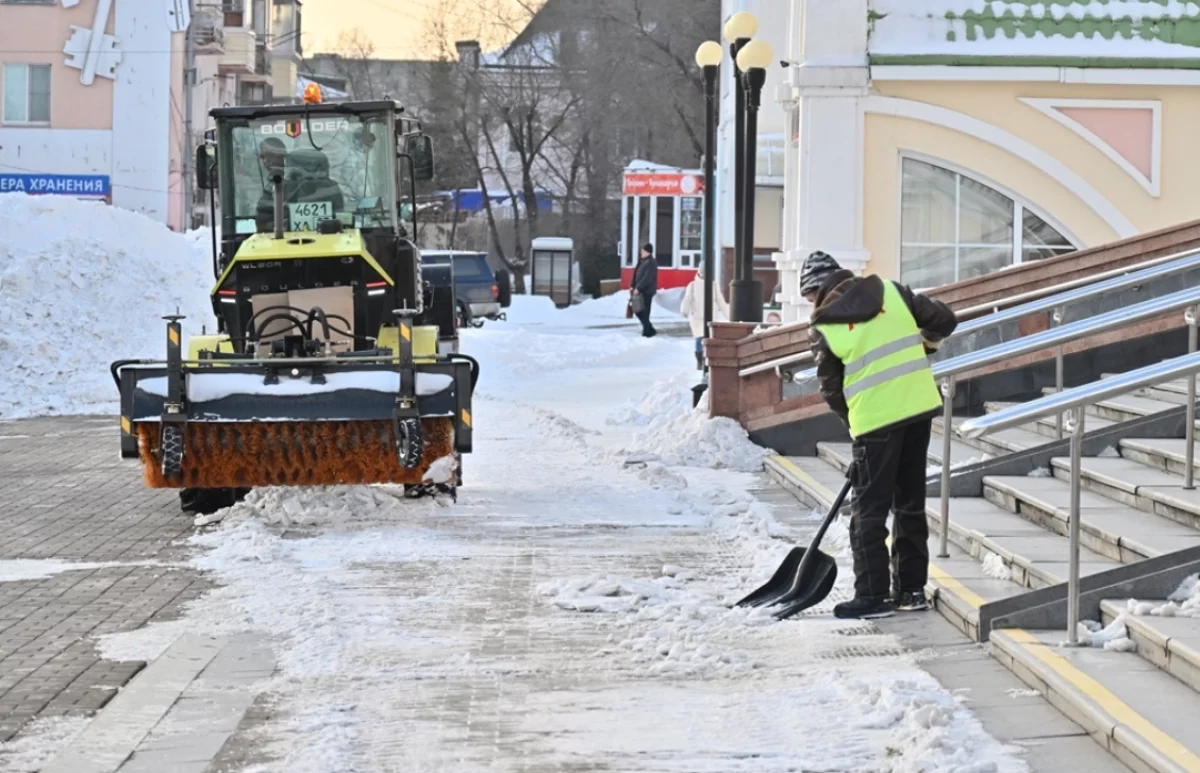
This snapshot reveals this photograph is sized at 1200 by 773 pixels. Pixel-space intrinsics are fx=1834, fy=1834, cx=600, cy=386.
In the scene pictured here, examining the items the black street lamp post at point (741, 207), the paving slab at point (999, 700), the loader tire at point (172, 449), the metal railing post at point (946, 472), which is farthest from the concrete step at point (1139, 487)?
the black street lamp post at point (741, 207)

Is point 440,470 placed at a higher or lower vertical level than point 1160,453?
lower

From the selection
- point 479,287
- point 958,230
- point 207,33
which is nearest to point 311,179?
point 958,230

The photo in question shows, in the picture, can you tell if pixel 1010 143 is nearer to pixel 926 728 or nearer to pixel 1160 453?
pixel 1160 453

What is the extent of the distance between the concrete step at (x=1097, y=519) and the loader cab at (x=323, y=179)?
5.09m

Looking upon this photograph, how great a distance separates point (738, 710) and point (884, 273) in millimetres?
12308

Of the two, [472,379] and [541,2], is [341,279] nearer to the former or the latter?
[472,379]

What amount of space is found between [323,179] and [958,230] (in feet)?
24.6

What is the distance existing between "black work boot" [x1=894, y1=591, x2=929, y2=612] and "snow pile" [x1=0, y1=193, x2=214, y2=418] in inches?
618

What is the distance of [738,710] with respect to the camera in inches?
264

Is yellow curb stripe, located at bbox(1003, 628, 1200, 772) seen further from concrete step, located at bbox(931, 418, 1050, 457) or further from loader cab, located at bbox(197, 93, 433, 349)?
loader cab, located at bbox(197, 93, 433, 349)

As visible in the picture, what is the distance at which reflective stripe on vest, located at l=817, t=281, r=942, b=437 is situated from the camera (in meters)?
8.48

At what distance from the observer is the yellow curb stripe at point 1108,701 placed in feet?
18.1

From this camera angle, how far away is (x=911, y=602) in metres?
8.52

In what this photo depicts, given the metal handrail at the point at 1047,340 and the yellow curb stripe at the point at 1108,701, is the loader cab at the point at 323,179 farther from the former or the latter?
the yellow curb stripe at the point at 1108,701
